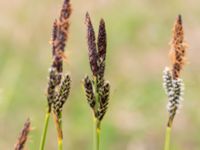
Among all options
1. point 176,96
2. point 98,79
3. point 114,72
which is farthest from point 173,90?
point 114,72

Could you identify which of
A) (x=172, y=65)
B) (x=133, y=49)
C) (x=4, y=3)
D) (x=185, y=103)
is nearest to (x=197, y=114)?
(x=185, y=103)

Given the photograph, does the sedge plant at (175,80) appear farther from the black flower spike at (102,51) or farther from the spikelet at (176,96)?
the black flower spike at (102,51)

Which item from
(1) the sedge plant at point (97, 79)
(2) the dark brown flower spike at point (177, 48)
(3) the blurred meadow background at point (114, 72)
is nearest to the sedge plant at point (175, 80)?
(2) the dark brown flower spike at point (177, 48)

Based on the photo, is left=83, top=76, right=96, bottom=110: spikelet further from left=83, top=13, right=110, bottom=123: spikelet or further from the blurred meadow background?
the blurred meadow background

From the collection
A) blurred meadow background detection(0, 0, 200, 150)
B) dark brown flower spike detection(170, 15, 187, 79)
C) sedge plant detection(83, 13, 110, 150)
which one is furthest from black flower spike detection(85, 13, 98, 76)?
blurred meadow background detection(0, 0, 200, 150)

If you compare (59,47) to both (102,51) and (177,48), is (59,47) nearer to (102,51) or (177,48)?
(102,51)

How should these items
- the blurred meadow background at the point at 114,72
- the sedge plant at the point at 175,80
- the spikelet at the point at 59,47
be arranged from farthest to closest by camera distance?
the blurred meadow background at the point at 114,72 < the sedge plant at the point at 175,80 < the spikelet at the point at 59,47
